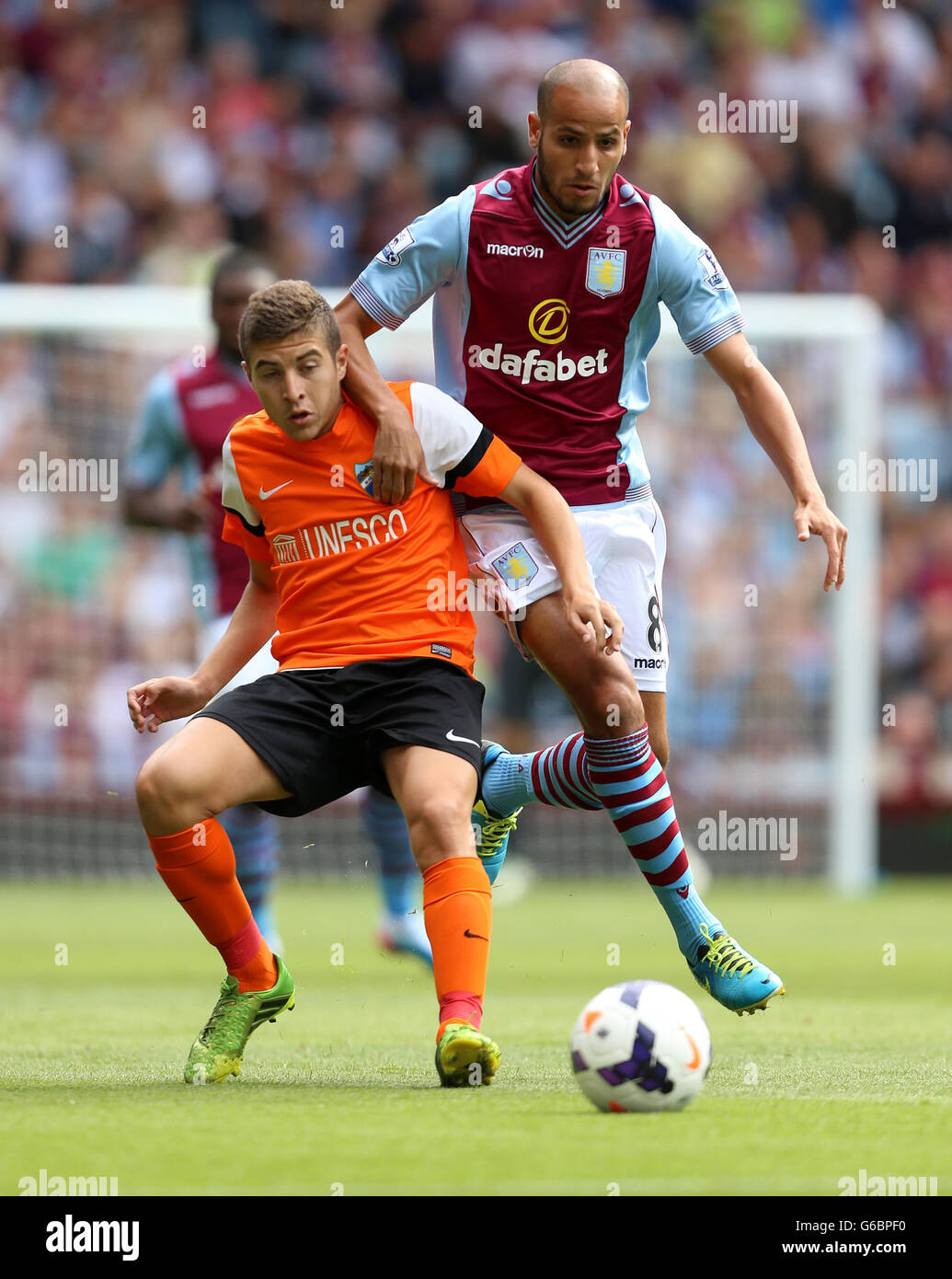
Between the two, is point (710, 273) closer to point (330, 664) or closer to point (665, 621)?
point (330, 664)

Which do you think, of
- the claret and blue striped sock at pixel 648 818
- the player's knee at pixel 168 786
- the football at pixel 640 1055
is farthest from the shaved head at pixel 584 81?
the football at pixel 640 1055

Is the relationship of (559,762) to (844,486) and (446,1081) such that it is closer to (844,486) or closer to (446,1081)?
(446,1081)

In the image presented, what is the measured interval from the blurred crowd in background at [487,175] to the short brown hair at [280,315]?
743 centimetres

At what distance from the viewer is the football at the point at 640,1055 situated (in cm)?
396

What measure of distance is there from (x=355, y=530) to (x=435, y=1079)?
4.42 feet

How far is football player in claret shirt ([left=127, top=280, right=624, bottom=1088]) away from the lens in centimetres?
454

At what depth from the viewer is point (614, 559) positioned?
545 cm

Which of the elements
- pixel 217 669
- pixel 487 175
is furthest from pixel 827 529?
pixel 487 175

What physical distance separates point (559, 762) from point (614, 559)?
661mm

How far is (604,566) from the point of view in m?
5.45

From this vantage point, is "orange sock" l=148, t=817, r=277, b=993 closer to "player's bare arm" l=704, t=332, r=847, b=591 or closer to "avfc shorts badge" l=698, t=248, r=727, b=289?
"player's bare arm" l=704, t=332, r=847, b=591

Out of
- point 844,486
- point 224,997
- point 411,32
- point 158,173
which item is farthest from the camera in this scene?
point 411,32

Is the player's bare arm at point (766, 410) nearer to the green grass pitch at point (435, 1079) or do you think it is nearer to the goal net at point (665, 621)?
the green grass pitch at point (435, 1079)
